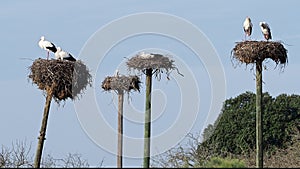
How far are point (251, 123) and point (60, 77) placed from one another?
24.1 metres

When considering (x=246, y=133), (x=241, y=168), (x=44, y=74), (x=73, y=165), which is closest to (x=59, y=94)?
(x=44, y=74)

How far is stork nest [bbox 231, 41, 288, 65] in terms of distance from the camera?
2033 centimetres

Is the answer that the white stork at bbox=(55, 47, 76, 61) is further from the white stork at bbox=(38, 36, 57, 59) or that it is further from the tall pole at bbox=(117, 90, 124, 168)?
the tall pole at bbox=(117, 90, 124, 168)

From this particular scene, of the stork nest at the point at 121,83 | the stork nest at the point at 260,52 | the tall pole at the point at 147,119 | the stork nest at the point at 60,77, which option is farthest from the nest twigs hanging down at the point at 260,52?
the stork nest at the point at 60,77

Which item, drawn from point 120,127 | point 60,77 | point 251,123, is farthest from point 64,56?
point 251,123

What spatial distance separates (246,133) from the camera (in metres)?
Result: 41.8

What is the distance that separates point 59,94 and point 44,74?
2.07 ft

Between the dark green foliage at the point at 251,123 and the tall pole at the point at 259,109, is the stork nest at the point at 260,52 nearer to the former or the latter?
the tall pole at the point at 259,109

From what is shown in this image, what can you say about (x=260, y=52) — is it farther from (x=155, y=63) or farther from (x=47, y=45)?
(x=47, y=45)

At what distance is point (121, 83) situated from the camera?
75.8 ft

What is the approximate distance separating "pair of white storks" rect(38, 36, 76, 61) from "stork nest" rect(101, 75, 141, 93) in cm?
181

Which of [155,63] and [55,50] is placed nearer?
[155,63]

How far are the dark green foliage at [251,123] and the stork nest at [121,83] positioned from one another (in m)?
16.8

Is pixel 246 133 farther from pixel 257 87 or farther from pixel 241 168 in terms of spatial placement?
pixel 241 168
